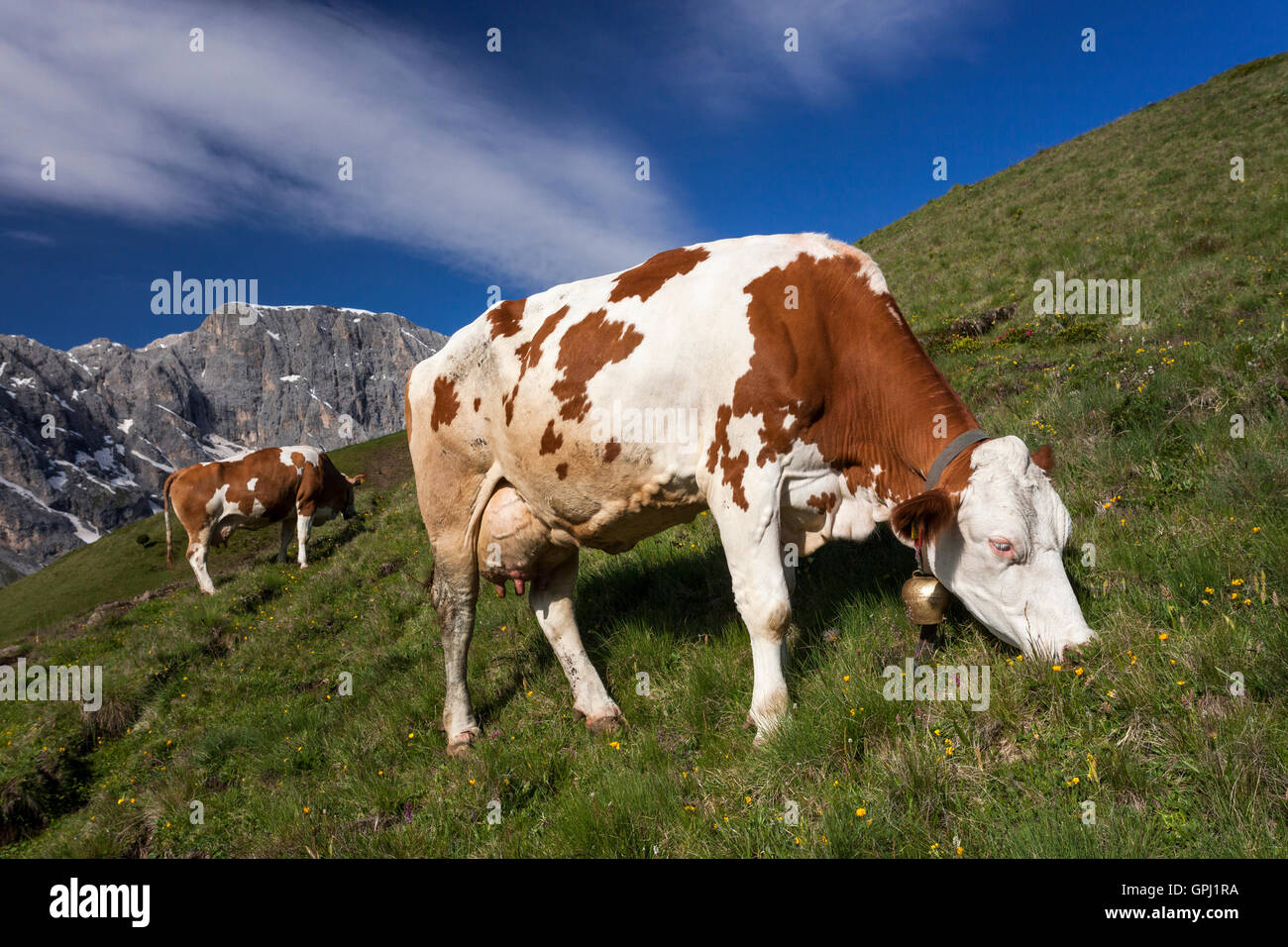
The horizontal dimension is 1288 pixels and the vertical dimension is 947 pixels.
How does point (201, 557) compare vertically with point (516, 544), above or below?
below

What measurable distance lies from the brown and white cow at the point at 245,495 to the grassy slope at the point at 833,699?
6262 mm

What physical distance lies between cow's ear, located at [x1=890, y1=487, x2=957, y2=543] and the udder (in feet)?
8.69

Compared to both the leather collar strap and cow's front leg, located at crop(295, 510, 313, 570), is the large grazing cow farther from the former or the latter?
cow's front leg, located at crop(295, 510, 313, 570)

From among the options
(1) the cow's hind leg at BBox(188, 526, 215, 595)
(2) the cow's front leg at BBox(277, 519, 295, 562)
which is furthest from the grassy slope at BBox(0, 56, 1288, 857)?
(2) the cow's front leg at BBox(277, 519, 295, 562)

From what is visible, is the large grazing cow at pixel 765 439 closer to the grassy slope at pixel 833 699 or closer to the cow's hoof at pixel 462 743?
the cow's hoof at pixel 462 743

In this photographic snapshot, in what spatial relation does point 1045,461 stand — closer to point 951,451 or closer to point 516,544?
point 951,451

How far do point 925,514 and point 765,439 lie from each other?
102 centimetres

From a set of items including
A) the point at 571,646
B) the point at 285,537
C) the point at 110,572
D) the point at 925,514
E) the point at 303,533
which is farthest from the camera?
the point at 110,572

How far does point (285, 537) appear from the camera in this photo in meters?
18.8

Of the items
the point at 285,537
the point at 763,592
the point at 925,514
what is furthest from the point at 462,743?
the point at 285,537

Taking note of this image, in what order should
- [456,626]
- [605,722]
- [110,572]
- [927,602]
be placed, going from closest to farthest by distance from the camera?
1. [927,602]
2. [605,722]
3. [456,626]
4. [110,572]

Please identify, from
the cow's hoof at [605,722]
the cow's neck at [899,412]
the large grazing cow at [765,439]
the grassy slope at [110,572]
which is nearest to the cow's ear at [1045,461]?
the large grazing cow at [765,439]

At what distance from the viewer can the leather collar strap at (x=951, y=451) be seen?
12.6 ft
